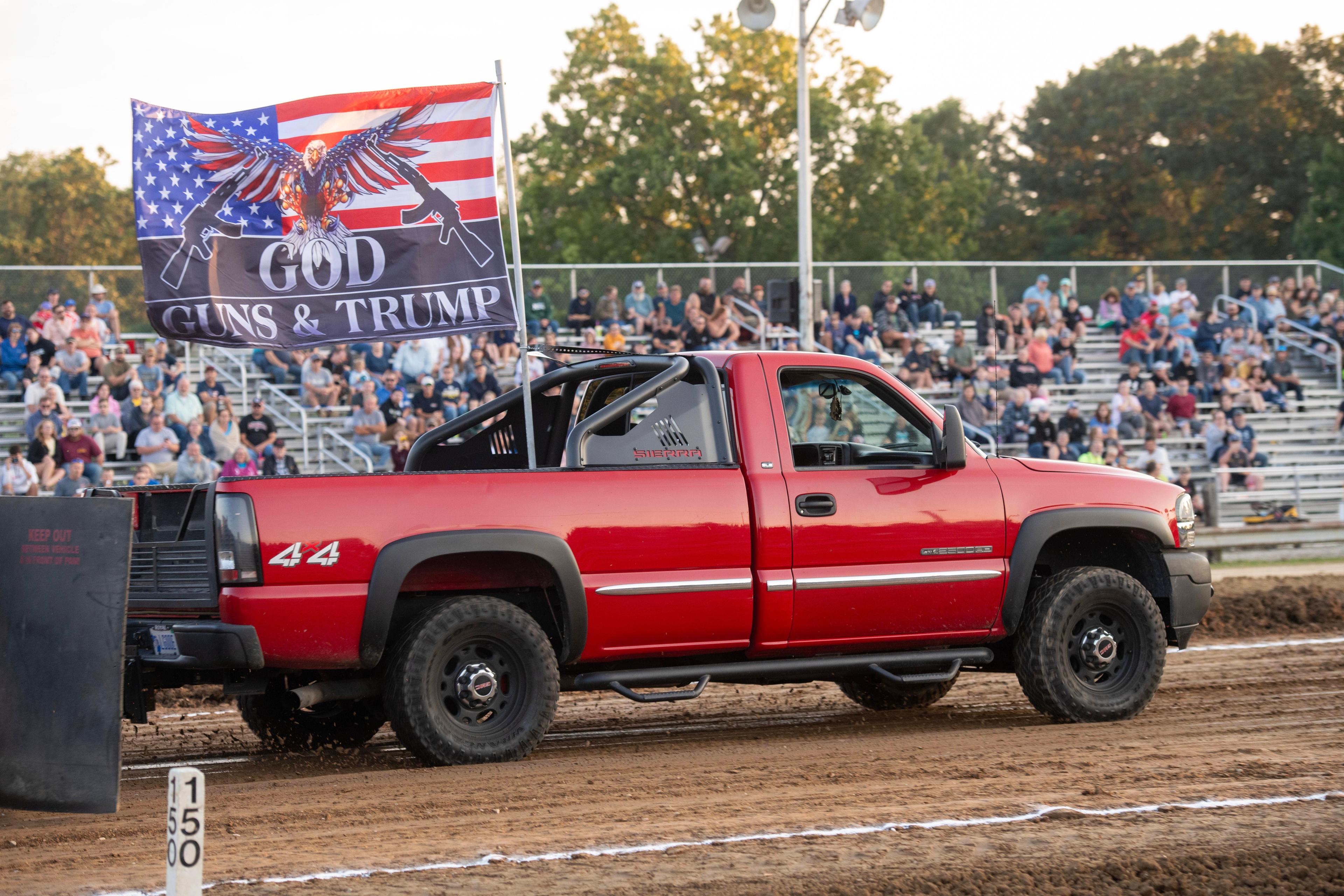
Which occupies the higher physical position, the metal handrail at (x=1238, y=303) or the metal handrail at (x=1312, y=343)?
the metal handrail at (x=1238, y=303)

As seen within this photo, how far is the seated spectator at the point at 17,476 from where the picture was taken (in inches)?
596

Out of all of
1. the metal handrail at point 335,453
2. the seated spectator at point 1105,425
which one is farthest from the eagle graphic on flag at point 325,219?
the seated spectator at point 1105,425

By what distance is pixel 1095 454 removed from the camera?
64.3 feet

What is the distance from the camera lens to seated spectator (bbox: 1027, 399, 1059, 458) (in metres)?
19.8

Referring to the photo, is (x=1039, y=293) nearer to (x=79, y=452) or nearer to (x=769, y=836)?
(x=79, y=452)

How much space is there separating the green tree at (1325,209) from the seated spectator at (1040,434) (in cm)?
3263

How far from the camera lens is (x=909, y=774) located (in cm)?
661

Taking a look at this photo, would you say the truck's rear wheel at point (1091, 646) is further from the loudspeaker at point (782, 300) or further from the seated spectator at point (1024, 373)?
the seated spectator at point (1024, 373)

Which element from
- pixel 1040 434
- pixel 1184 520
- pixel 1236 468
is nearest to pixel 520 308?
pixel 1184 520

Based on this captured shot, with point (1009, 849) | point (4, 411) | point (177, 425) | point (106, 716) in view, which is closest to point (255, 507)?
point (106, 716)

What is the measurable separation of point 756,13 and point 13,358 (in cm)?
1044

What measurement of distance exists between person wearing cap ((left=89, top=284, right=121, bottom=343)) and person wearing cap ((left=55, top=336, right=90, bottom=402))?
0.73 meters

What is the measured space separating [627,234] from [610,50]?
23.8ft

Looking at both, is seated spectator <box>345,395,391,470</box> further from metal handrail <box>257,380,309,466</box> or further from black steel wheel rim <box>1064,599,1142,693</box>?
black steel wheel rim <box>1064,599,1142,693</box>
